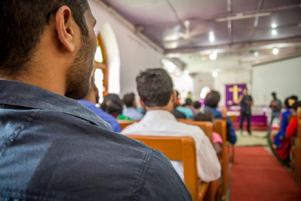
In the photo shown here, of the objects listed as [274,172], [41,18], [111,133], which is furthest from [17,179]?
[274,172]

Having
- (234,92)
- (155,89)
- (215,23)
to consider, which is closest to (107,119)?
(155,89)

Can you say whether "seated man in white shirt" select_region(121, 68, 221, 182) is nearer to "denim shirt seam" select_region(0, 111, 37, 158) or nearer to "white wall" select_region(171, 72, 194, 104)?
"denim shirt seam" select_region(0, 111, 37, 158)

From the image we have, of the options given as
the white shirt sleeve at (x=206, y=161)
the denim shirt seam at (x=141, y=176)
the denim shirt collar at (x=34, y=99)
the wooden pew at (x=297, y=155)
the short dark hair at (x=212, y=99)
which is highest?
the denim shirt collar at (x=34, y=99)

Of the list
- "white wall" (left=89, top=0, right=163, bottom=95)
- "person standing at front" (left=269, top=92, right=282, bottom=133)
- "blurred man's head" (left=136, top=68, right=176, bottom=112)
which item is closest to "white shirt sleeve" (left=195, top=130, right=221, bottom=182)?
"blurred man's head" (left=136, top=68, right=176, bottom=112)

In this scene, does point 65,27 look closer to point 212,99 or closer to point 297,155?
point 212,99

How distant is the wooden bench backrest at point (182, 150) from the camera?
921 mm

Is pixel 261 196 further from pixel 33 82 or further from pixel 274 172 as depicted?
pixel 33 82

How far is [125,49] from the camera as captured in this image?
5.30 m

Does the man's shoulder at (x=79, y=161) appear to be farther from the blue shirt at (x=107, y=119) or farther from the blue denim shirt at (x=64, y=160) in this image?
the blue shirt at (x=107, y=119)

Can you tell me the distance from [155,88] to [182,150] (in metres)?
0.61

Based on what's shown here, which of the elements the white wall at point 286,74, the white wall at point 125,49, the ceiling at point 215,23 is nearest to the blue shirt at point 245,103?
the ceiling at point 215,23

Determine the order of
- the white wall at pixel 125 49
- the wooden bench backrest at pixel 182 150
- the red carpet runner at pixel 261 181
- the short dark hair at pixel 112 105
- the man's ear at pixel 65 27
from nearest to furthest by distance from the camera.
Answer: the man's ear at pixel 65 27 → the wooden bench backrest at pixel 182 150 → the red carpet runner at pixel 261 181 → the short dark hair at pixel 112 105 → the white wall at pixel 125 49

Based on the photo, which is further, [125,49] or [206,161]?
[125,49]

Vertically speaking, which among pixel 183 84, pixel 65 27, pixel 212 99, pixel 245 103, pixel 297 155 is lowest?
pixel 297 155
